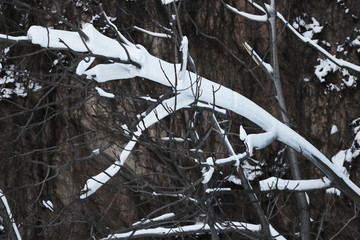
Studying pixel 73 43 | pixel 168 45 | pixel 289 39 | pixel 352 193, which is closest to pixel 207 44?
pixel 168 45

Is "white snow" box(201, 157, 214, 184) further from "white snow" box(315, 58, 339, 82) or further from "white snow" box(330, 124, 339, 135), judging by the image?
"white snow" box(315, 58, 339, 82)

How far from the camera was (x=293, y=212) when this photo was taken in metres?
7.35

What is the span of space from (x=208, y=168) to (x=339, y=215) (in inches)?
150

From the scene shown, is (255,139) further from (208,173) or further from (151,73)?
(151,73)

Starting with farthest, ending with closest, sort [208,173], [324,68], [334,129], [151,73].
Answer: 1. [324,68]
2. [334,129]
3. [208,173]
4. [151,73]

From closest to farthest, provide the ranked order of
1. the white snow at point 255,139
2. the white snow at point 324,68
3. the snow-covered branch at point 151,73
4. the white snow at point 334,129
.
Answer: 1. the snow-covered branch at point 151,73
2. the white snow at point 255,139
3. the white snow at point 334,129
4. the white snow at point 324,68

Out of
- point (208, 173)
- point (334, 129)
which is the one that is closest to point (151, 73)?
point (208, 173)

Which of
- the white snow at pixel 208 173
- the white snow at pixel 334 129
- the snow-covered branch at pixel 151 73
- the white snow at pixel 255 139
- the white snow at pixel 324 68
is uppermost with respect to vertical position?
the white snow at pixel 324 68

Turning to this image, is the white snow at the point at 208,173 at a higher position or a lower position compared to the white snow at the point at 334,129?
lower

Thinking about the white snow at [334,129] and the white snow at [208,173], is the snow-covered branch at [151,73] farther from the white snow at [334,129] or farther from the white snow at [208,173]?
the white snow at [334,129]

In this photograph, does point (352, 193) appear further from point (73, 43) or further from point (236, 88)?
point (236, 88)

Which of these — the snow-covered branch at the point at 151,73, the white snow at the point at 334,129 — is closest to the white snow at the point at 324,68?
the white snow at the point at 334,129

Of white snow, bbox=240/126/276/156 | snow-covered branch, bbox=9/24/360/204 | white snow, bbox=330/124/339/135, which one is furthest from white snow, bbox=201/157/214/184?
white snow, bbox=330/124/339/135

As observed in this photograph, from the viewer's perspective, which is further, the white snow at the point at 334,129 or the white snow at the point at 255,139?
the white snow at the point at 334,129
